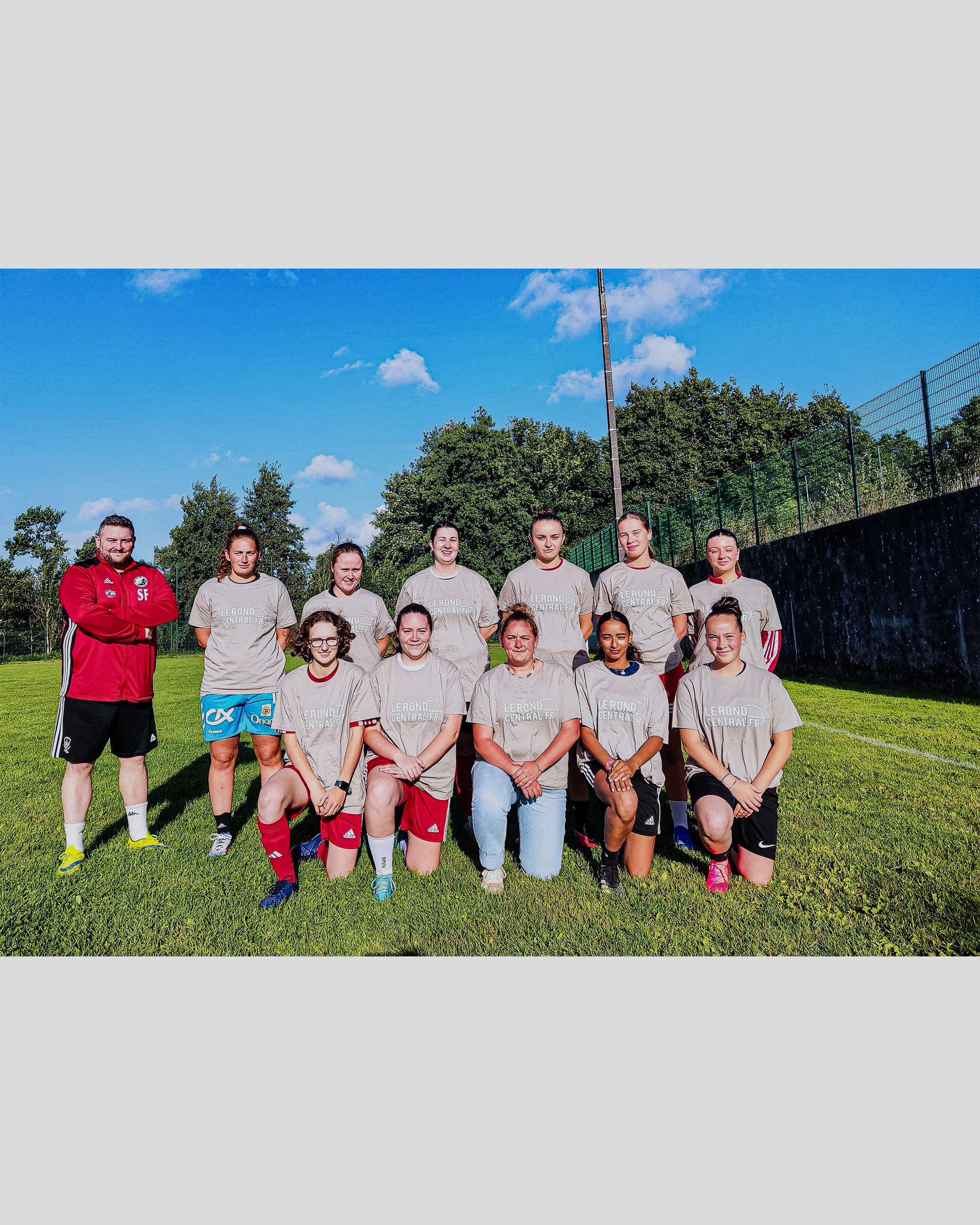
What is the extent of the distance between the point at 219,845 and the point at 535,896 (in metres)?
2.01

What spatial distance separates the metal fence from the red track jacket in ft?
26.4

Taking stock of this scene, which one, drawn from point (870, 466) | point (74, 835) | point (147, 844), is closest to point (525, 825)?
point (147, 844)

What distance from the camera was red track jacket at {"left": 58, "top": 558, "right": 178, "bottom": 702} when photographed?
3.95 metres

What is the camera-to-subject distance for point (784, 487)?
1380 cm

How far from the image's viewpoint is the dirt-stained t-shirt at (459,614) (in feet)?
14.6

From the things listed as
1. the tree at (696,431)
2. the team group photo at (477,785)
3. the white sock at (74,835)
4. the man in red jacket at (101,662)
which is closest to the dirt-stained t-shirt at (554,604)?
the team group photo at (477,785)

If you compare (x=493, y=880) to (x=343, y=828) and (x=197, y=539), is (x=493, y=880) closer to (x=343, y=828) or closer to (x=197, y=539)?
(x=343, y=828)

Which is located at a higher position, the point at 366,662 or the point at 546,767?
the point at 366,662

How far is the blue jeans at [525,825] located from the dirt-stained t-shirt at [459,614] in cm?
80

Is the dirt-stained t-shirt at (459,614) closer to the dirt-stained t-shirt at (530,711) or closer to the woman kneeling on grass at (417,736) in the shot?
the woman kneeling on grass at (417,736)
